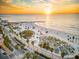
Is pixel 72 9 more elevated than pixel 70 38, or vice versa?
pixel 72 9

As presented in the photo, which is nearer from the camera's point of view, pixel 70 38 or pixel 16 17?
pixel 70 38

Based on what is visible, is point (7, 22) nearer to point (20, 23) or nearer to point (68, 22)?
point (20, 23)

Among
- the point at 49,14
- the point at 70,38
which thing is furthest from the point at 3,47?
the point at 70,38

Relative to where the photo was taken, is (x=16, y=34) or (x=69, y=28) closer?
(x=69, y=28)

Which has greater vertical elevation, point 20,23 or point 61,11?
point 61,11

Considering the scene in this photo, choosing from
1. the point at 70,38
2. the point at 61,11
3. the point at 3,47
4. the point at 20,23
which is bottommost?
the point at 3,47

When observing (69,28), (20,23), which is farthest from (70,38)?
(20,23)

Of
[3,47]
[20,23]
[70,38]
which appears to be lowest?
[3,47]

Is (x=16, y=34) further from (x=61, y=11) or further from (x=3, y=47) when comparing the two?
(x=61, y=11)
